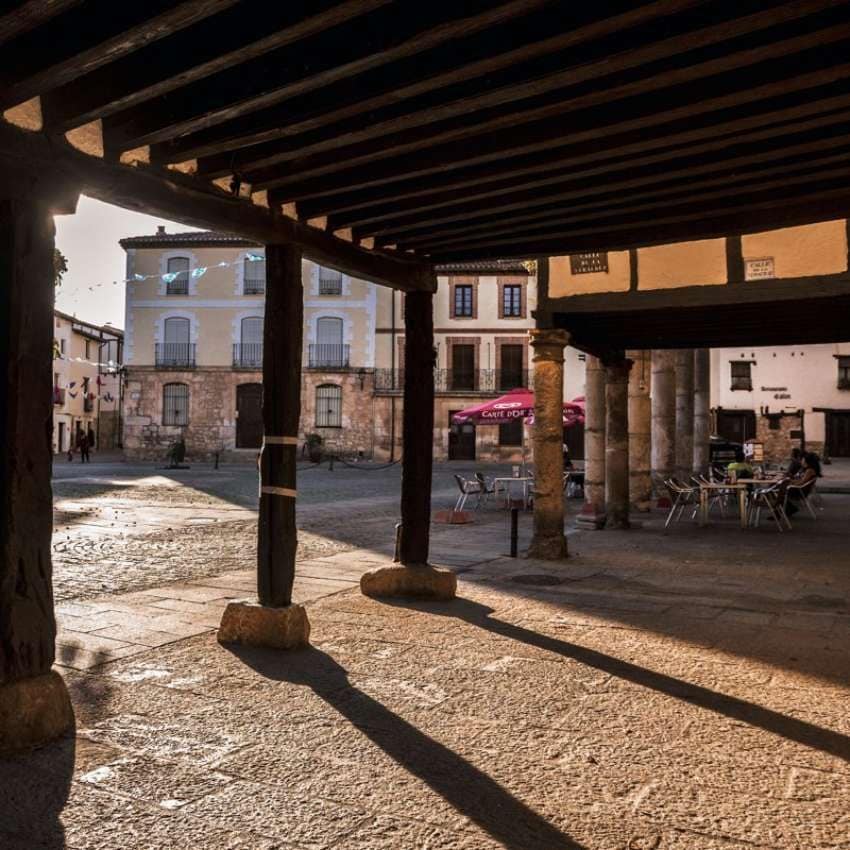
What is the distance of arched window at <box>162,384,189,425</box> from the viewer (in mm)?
34125

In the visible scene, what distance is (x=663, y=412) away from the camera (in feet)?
49.6

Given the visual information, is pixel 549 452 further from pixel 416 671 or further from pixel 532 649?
pixel 416 671

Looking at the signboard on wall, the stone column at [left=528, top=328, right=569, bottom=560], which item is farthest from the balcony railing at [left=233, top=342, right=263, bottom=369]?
the signboard on wall

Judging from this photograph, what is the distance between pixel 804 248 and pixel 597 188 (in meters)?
3.79

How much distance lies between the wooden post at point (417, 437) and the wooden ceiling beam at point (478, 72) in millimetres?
2651

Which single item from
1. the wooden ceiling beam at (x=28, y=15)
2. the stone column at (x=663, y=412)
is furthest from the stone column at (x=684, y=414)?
the wooden ceiling beam at (x=28, y=15)

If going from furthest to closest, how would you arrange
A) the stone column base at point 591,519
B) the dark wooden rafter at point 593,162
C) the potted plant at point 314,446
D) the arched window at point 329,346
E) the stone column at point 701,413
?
the arched window at point 329,346, the potted plant at point 314,446, the stone column at point 701,413, the stone column base at point 591,519, the dark wooden rafter at point 593,162

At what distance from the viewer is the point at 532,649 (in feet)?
15.9

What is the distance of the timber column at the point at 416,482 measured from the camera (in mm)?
6352

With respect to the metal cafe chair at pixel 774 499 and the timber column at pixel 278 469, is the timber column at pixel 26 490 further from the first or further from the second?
the metal cafe chair at pixel 774 499

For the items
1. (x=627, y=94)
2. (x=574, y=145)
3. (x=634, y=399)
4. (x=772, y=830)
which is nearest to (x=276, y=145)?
(x=574, y=145)

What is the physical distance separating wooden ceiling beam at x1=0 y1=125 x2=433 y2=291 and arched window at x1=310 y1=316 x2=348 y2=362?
28.3 meters

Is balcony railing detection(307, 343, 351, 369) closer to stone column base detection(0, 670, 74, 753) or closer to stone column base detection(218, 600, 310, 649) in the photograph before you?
stone column base detection(218, 600, 310, 649)

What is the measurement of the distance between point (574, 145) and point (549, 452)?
183 inches
